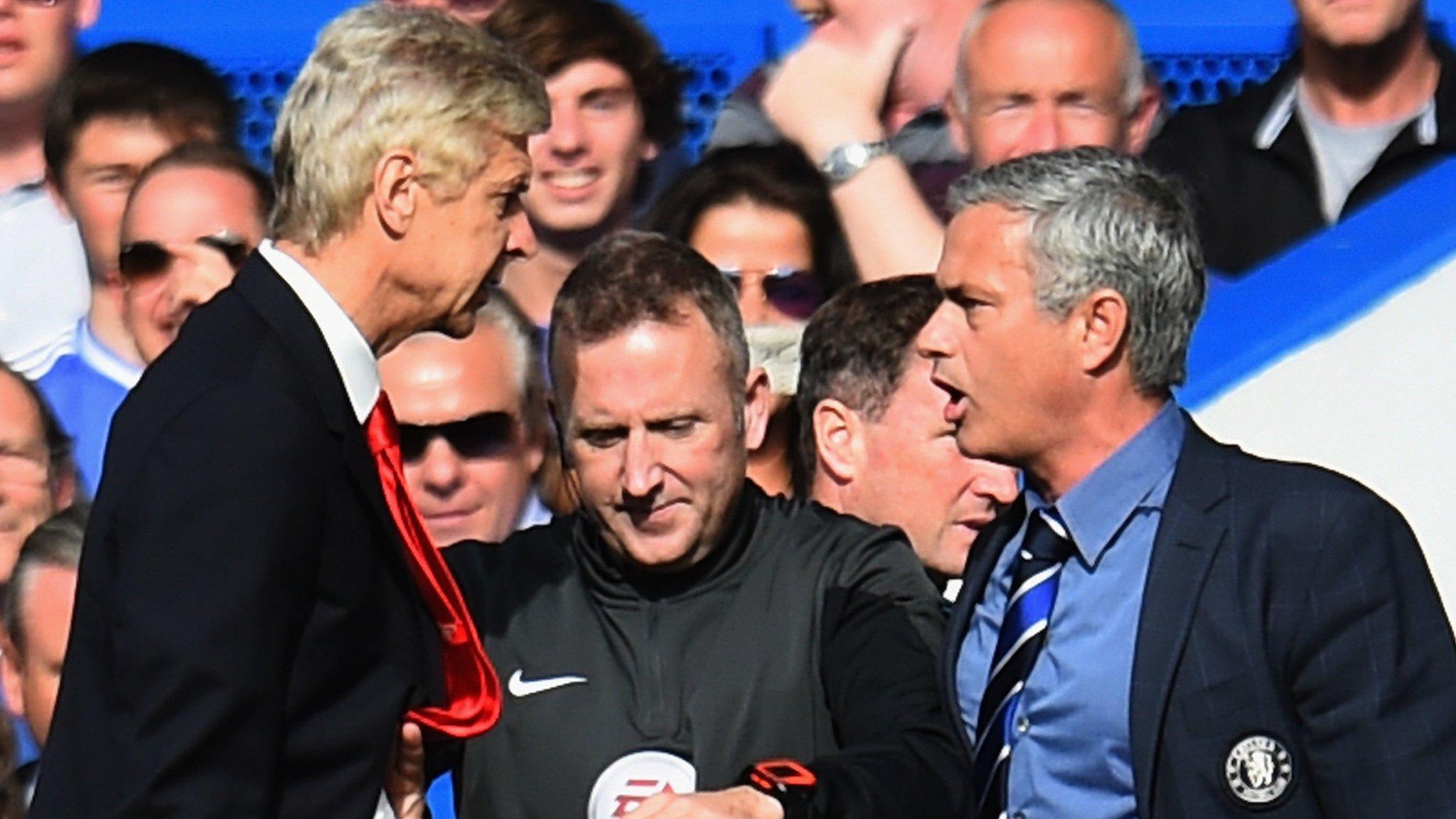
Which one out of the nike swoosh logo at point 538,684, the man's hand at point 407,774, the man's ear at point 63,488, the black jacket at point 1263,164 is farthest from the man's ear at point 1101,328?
the man's ear at point 63,488

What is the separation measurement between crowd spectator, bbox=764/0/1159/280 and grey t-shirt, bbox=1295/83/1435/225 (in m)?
0.28

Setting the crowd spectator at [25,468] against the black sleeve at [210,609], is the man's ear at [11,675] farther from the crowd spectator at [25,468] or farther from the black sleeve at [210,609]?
the black sleeve at [210,609]

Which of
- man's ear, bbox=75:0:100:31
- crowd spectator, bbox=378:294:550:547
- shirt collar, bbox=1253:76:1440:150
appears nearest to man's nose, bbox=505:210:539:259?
crowd spectator, bbox=378:294:550:547

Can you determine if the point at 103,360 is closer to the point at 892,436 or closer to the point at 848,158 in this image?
the point at 848,158

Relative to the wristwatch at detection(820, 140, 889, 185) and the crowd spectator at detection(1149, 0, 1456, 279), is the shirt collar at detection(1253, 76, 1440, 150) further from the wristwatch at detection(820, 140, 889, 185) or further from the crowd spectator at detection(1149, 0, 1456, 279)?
the wristwatch at detection(820, 140, 889, 185)

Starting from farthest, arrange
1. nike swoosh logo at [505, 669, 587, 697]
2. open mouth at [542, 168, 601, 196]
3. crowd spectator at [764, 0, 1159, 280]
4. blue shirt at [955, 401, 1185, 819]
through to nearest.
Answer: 1. open mouth at [542, 168, 601, 196]
2. crowd spectator at [764, 0, 1159, 280]
3. nike swoosh logo at [505, 669, 587, 697]
4. blue shirt at [955, 401, 1185, 819]

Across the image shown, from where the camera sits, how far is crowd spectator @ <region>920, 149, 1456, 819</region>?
2.80 m

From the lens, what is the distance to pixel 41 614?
4207mm

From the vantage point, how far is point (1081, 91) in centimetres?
454

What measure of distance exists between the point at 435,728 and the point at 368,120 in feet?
2.12

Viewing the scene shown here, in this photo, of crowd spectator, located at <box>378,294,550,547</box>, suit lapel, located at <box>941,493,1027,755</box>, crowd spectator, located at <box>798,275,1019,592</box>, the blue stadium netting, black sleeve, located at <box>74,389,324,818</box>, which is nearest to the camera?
black sleeve, located at <box>74,389,324,818</box>

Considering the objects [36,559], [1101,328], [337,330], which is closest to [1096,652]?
[1101,328]

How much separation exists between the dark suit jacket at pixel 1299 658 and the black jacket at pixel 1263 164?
1.90m

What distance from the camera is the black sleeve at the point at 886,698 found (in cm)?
293
